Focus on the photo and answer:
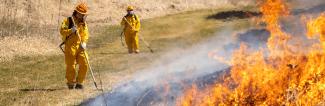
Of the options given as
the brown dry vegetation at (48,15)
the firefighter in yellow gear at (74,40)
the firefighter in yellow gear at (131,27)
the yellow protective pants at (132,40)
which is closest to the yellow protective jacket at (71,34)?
the firefighter in yellow gear at (74,40)

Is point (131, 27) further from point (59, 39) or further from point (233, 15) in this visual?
point (233, 15)

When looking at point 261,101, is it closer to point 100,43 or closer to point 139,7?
point 100,43

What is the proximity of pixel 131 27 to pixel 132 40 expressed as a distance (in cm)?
66

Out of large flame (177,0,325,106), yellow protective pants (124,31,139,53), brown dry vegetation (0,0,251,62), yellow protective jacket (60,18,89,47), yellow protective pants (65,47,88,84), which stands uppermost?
large flame (177,0,325,106)

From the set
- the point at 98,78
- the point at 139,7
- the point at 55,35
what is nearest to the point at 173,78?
the point at 98,78

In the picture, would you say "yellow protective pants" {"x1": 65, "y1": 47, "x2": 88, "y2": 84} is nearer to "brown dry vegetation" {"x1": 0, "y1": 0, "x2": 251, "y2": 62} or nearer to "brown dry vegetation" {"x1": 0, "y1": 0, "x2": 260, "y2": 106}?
"brown dry vegetation" {"x1": 0, "y1": 0, "x2": 260, "y2": 106}

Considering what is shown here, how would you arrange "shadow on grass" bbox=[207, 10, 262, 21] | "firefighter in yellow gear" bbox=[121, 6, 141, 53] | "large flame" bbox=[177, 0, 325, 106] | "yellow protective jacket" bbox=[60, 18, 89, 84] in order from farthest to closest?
"shadow on grass" bbox=[207, 10, 262, 21]
"firefighter in yellow gear" bbox=[121, 6, 141, 53]
"yellow protective jacket" bbox=[60, 18, 89, 84]
"large flame" bbox=[177, 0, 325, 106]

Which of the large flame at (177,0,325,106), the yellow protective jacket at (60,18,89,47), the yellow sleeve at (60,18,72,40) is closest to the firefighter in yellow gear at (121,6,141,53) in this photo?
the yellow protective jacket at (60,18,89,47)

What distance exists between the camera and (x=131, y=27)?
67.7 feet

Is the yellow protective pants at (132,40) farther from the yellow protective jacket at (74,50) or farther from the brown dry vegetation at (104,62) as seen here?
the yellow protective jacket at (74,50)

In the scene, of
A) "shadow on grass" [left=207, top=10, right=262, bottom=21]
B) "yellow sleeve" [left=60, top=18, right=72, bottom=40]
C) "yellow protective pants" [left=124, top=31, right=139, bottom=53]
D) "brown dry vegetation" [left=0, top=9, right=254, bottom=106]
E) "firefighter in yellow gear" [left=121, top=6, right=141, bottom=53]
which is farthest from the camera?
"shadow on grass" [left=207, top=10, right=262, bottom=21]

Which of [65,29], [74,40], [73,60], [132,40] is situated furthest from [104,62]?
[65,29]

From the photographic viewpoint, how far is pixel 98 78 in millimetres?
17953

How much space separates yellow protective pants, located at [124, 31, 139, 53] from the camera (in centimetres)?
2088
